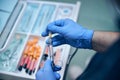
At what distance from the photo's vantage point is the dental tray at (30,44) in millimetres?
961

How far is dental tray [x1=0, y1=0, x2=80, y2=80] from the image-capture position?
96 centimetres

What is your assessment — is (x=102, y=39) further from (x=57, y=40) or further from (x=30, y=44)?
(x=30, y=44)

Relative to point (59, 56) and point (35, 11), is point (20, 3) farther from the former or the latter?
point (59, 56)

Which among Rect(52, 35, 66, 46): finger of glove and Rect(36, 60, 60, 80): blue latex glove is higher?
Rect(52, 35, 66, 46): finger of glove

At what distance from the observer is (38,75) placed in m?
0.85

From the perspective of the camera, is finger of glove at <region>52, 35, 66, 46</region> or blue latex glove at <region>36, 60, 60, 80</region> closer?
blue latex glove at <region>36, 60, 60, 80</region>

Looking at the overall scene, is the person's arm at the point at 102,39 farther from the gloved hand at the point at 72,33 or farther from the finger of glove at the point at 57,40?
the finger of glove at the point at 57,40

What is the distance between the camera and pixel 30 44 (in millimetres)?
1062

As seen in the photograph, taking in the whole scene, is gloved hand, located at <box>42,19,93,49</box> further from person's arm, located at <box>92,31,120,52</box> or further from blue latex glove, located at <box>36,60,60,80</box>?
blue latex glove, located at <box>36,60,60,80</box>

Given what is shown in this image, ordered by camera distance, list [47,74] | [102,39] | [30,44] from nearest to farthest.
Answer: [47,74] → [102,39] → [30,44]

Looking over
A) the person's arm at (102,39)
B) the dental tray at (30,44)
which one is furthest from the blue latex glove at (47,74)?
the person's arm at (102,39)

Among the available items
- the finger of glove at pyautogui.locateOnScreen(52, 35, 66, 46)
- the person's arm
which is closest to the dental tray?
the finger of glove at pyautogui.locateOnScreen(52, 35, 66, 46)

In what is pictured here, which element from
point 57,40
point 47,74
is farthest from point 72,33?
point 47,74

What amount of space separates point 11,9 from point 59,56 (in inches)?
13.8
